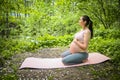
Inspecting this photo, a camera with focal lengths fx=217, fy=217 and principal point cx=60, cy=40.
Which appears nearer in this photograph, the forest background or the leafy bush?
the leafy bush

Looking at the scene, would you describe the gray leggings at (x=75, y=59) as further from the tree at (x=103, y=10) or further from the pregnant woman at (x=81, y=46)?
the tree at (x=103, y=10)

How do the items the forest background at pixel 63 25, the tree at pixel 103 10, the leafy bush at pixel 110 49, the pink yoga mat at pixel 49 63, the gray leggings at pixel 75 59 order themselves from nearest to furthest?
1. the pink yoga mat at pixel 49 63
2. the gray leggings at pixel 75 59
3. the leafy bush at pixel 110 49
4. the forest background at pixel 63 25
5. the tree at pixel 103 10

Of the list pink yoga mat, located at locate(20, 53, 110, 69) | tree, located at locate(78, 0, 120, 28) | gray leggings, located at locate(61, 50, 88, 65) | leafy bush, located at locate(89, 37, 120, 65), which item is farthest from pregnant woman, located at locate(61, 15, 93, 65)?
tree, located at locate(78, 0, 120, 28)

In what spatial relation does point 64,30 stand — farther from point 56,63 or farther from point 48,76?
point 48,76

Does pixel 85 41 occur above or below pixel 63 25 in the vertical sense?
above

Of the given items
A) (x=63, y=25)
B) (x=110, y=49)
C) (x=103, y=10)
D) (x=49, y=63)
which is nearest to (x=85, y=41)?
(x=49, y=63)

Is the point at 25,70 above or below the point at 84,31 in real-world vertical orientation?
below

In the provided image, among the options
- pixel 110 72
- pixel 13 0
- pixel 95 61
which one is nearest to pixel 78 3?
pixel 13 0

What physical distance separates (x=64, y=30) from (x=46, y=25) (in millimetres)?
1402

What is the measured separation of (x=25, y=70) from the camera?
17.8 feet

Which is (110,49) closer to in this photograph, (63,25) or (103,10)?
(103,10)

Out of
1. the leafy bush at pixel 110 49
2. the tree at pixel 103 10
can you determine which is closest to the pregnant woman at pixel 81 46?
the leafy bush at pixel 110 49

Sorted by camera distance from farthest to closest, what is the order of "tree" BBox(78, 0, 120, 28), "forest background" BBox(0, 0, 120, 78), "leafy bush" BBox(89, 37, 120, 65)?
1. "tree" BBox(78, 0, 120, 28)
2. "forest background" BBox(0, 0, 120, 78)
3. "leafy bush" BBox(89, 37, 120, 65)

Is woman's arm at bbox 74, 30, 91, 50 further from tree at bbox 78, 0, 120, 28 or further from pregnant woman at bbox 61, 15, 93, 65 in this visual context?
tree at bbox 78, 0, 120, 28
